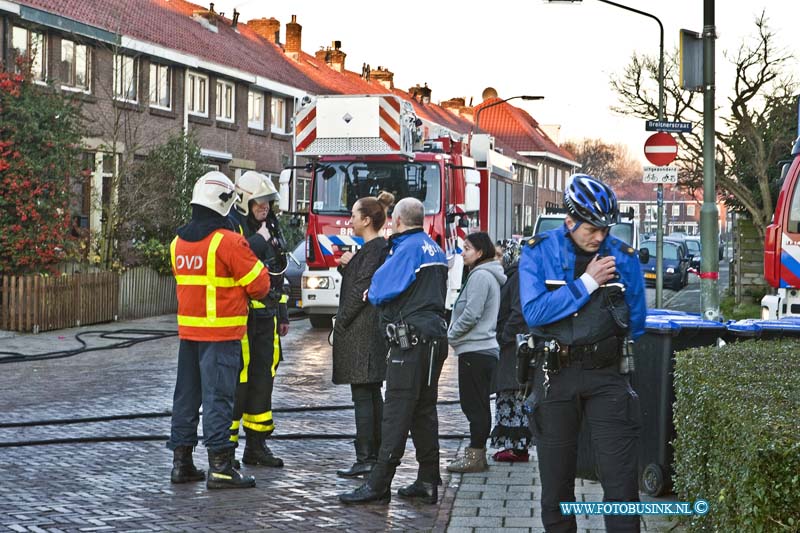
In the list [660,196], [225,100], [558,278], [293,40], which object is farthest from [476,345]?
[293,40]

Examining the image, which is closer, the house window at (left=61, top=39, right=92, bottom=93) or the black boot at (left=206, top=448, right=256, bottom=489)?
the black boot at (left=206, top=448, right=256, bottom=489)

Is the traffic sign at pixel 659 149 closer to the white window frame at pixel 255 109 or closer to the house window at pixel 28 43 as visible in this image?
the house window at pixel 28 43

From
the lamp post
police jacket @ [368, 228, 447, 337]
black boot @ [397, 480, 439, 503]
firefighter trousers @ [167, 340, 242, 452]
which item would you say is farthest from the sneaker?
the lamp post

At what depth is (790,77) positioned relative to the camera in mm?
30516

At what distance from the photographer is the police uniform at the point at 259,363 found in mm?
8727

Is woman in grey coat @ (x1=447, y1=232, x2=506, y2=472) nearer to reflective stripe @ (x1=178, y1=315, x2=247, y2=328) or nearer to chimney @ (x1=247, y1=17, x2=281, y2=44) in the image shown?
reflective stripe @ (x1=178, y1=315, x2=247, y2=328)

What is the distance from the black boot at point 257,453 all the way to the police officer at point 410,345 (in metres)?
1.33

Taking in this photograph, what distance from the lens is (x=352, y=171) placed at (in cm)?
1962

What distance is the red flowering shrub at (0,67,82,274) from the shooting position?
62.7 feet

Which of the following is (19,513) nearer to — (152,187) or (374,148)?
(374,148)

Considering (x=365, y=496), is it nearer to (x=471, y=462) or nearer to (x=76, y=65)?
(x=471, y=462)

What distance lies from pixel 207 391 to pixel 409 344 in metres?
1.48

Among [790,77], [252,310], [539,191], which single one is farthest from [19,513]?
[539,191]

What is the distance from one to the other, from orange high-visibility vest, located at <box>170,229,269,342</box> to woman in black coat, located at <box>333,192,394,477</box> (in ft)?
2.06
